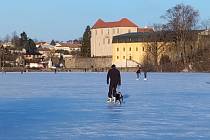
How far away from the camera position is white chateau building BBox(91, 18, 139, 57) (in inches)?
5059

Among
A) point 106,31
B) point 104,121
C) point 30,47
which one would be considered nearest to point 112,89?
point 104,121

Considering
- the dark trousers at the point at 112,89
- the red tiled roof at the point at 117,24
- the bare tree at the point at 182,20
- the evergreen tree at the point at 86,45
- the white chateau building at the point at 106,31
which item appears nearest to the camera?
the dark trousers at the point at 112,89

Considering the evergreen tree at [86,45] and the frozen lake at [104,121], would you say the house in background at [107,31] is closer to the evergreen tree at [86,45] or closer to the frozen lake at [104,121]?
the evergreen tree at [86,45]

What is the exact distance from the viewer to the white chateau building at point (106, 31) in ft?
422

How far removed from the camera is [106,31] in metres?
136

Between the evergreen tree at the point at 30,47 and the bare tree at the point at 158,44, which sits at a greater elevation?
the evergreen tree at the point at 30,47

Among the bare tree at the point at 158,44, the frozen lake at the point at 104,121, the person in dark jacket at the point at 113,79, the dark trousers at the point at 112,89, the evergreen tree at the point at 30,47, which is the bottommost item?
the frozen lake at the point at 104,121

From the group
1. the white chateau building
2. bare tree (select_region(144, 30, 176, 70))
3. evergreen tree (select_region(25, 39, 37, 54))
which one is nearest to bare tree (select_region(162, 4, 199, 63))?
bare tree (select_region(144, 30, 176, 70))

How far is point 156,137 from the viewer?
29.9 ft

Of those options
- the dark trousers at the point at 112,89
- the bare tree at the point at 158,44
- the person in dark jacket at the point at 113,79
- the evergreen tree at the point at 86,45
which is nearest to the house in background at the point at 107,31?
the evergreen tree at the point at 86,45

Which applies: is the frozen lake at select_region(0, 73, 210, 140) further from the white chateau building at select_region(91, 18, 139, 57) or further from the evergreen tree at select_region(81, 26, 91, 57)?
the white chateau building at select_region(91, 18, 139, 57)

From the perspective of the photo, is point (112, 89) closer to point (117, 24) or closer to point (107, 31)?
point (107, 31)

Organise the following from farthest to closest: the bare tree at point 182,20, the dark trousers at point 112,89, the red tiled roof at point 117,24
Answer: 1. the red tiled roof at point 117,24
2. the bare tree at point 182,20
3. the dark trousers at point 112,89

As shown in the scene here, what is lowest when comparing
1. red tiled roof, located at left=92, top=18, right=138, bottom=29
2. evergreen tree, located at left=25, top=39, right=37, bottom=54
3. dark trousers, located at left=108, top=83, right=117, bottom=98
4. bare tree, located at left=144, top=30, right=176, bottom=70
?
dark trousers, located at left=108, top=83, right=117, bottom=98
